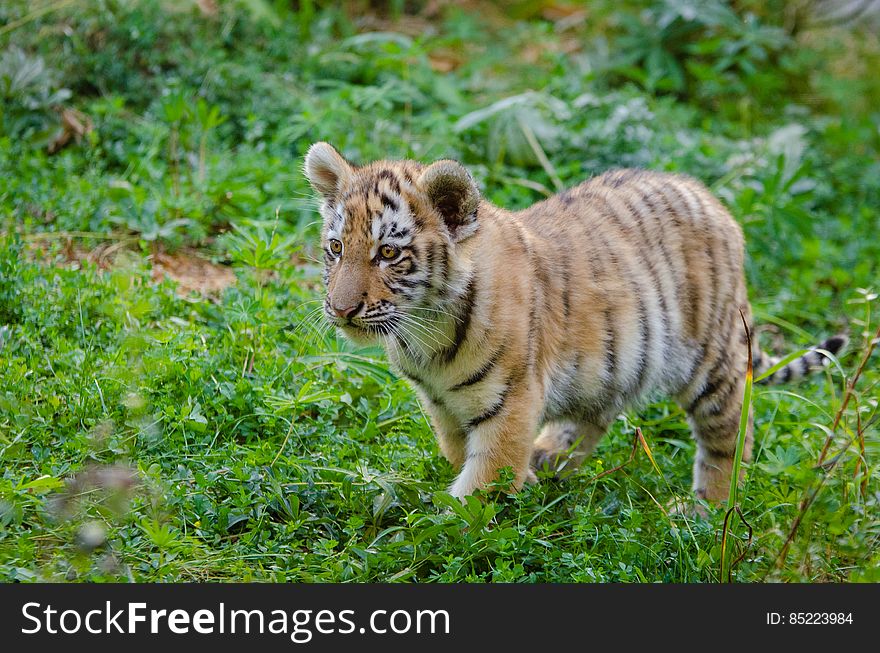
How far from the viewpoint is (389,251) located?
4035mm

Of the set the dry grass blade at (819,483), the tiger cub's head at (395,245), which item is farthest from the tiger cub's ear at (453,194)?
the dry grass blade at (819,483)

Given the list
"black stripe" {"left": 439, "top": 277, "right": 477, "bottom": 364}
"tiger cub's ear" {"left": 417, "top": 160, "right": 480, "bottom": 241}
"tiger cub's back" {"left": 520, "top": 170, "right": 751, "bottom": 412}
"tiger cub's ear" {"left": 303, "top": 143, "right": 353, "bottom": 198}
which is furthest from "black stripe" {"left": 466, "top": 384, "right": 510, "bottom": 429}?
"tiger cub's ear" {"left": 303, "top": 143, "right": 353, "bottom": 198}

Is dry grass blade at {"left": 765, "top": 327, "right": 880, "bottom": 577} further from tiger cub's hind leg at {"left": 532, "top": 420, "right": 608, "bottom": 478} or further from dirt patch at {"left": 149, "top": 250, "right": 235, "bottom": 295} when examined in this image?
dirt patch at {"left": 149, "top": 250, "right": 235, "bottom": 295}

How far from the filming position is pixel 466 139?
295 inches

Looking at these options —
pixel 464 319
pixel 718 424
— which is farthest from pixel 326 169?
pixel 718 424

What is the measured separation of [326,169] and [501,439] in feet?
4.52

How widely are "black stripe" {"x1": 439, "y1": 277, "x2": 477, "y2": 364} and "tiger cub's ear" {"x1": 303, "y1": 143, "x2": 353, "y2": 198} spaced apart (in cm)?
72

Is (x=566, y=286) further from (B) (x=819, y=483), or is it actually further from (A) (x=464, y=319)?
(B) (x=819, y=483)

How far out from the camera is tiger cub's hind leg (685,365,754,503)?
5000 mm

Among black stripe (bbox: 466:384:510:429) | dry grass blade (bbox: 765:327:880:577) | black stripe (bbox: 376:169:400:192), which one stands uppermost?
black stripe (bbox: 376:169:400:192)
